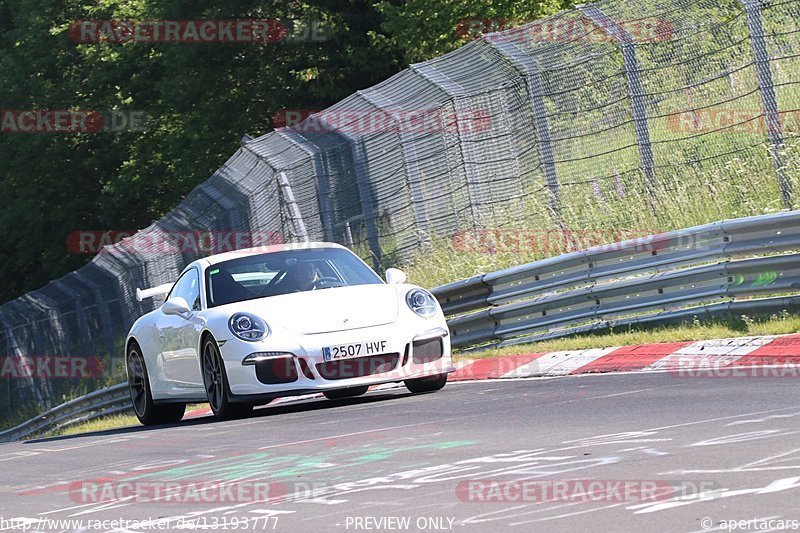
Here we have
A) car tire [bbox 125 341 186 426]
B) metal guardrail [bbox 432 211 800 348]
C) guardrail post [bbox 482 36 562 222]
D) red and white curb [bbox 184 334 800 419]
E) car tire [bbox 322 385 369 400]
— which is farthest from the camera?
guardrail post [bbox 482 36 562 222]

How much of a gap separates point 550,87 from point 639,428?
351 inches

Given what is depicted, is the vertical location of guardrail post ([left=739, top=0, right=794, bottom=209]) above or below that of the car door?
above

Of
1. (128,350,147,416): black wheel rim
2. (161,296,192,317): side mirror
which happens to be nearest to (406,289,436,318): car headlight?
(161,296,192,317): side mirror

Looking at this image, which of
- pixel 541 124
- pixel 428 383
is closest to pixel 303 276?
pixel 428 383

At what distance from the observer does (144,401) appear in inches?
524

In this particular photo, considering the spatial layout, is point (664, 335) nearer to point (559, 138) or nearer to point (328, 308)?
point (328, 308)

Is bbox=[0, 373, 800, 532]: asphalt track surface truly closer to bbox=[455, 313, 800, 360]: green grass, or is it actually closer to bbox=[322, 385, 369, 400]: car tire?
bbox=[455, 313, 800, 360]: green grass

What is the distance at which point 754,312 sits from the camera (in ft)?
37.9

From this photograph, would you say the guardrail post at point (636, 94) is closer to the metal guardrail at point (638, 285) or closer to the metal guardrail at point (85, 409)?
the metal guardrail at point (638, 285)

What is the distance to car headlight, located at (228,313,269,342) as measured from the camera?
10938 mm

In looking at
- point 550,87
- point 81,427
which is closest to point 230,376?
point 550,87

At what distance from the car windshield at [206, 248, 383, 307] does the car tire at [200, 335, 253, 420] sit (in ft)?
1.71

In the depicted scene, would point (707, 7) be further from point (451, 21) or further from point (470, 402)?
point (451, 21)

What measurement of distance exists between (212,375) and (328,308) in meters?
1.11
